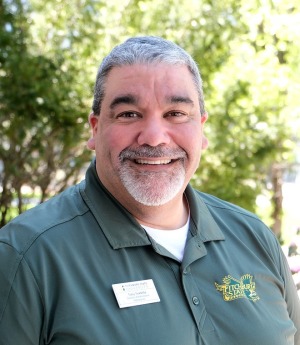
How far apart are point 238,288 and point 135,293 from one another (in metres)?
0.40

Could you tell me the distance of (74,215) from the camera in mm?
1971

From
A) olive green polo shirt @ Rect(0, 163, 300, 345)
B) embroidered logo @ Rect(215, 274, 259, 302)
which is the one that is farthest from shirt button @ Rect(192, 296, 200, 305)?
embroidered logo @ Rect(215, 274, 259, 302)

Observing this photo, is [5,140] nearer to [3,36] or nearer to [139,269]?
[3,36]

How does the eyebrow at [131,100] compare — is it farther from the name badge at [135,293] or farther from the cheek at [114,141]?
the name badge at [135,293]

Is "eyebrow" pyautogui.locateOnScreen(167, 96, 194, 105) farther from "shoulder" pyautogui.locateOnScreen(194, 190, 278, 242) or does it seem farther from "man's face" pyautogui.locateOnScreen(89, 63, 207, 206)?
"shoulder" pyautogui.locateOnScreen(194, 190, 278, 242)

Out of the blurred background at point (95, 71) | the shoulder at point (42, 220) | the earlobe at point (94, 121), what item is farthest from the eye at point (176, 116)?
the blurred background at point (95, 71)

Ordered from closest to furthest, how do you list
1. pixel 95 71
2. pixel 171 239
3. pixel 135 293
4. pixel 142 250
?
pixel 135 293, pixel 142 250, pixel 171 239, pixel 95 71

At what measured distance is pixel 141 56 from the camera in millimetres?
2053

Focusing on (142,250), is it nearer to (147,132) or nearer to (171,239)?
(171,239)

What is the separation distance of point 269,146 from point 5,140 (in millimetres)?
2733

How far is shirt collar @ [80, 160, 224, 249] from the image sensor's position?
196 centimetres

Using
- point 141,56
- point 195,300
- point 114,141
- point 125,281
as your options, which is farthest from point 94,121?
point 195,300

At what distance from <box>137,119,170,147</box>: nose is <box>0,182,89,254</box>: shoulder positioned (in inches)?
11.3

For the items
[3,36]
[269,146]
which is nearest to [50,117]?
[3,36]
